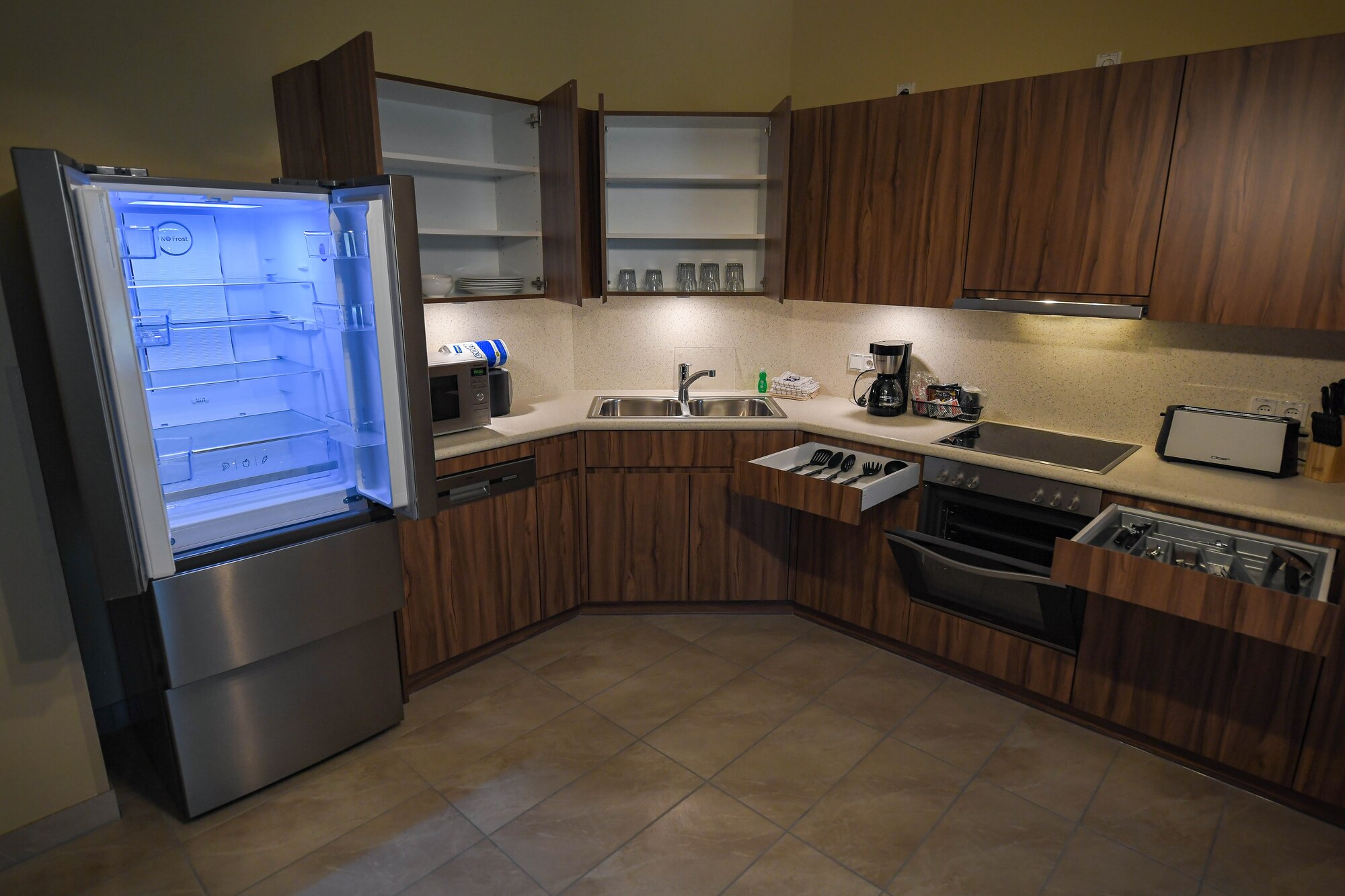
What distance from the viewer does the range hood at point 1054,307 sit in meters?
2.61

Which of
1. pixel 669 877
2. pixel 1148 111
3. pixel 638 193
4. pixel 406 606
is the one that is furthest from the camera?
pixel 638 193

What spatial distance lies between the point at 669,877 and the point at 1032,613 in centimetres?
149

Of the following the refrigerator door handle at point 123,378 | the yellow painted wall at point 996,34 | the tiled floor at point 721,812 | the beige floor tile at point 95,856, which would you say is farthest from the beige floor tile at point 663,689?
the yellow painted wall at point 996,34

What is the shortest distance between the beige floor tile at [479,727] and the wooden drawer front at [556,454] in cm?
83

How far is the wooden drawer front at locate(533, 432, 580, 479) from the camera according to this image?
3191 millimetres

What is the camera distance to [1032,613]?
269 centimetres

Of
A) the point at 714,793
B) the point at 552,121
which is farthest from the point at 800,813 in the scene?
the point at 552,121

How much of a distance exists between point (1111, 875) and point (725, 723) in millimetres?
1197

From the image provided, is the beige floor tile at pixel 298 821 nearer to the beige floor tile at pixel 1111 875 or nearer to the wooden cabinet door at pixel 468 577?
the wooden cabinet door at pixel 468 577

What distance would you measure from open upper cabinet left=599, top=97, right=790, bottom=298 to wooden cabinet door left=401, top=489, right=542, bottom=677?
47.7 inches

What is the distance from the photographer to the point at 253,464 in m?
2.43

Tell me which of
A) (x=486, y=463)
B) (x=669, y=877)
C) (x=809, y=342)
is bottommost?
(x=669, y=877)

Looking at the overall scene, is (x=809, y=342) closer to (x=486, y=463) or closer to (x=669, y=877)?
(x=486, y=463)

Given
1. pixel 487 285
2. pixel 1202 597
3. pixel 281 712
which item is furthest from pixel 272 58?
pixel 1202 597
